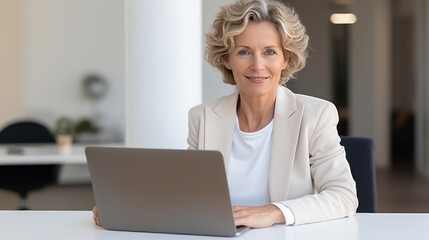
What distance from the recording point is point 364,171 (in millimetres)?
3033

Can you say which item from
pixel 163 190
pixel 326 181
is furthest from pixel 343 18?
pixel 163 190

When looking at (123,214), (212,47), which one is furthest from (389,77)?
(123,214)

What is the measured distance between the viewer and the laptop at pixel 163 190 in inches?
82.8

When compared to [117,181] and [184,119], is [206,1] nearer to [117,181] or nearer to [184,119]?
[184,119]

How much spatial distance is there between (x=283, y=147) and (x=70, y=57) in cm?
777

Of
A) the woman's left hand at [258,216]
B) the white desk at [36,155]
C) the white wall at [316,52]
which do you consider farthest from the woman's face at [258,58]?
the white wall at [316,52]

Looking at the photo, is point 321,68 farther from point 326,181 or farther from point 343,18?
point 326,181

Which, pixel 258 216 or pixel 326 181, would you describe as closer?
pixel 258 216

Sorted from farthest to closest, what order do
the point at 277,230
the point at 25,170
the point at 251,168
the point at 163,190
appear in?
the point at 25,170
the point at 251,168
the point at 277,230
the point at 163,190

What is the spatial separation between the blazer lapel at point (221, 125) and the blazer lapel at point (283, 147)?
0.18 meters

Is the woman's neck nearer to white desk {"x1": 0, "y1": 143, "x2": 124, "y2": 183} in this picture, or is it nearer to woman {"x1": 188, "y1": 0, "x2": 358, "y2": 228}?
woman {"x1": 188, "y1": 0, "x2": 358, "y2": 228}

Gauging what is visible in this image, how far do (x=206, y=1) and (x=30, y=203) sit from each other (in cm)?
443

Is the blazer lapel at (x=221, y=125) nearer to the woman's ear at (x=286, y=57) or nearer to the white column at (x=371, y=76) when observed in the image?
the woman's ear at (x=286, y=57)

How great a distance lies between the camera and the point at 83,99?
10.2 meters
